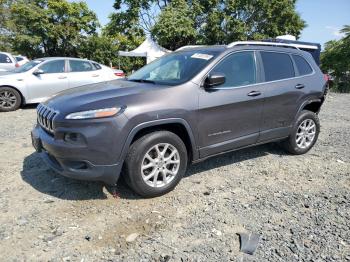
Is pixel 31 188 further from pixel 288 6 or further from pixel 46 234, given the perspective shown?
pixel 288 6

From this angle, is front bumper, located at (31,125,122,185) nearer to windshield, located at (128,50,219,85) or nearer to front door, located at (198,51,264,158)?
front door, located at (198,51,264,158)

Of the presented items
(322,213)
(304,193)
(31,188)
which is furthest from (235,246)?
(31,188)

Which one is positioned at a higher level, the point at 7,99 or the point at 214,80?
the point at 214,80

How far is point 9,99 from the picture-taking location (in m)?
9.34

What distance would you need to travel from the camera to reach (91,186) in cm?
432

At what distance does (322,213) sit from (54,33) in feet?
110

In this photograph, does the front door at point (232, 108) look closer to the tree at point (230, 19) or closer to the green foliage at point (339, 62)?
the green foliage at point (339, 62)

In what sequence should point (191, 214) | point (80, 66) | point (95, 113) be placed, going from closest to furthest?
point (95, 113)
point (191, 214)
point (80, 66)

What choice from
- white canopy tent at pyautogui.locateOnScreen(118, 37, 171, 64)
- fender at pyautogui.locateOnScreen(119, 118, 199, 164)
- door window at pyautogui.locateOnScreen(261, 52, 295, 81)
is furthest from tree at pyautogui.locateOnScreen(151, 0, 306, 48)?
fender at pyautogui.locateOnScreen(119, 118, 199, 164)

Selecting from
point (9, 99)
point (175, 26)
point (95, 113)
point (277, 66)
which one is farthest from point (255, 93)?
point (175, 26)

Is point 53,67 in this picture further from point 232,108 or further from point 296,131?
point 296,131

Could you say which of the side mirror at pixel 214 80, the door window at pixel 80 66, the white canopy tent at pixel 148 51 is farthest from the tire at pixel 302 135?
the white canopy tent at pixel 148 51

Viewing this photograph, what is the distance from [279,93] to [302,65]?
905 mm

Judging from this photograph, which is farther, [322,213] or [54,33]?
[54,33]
